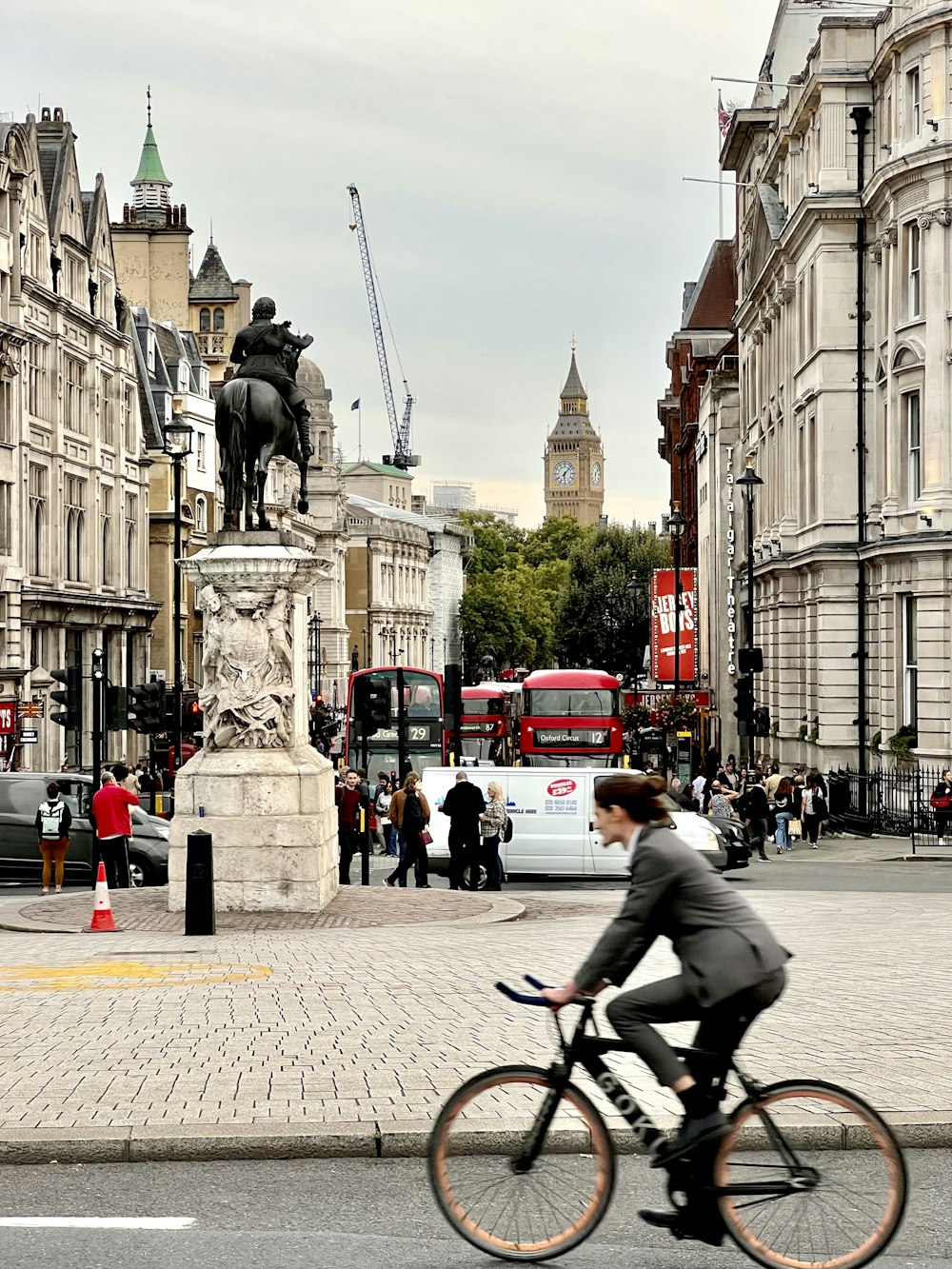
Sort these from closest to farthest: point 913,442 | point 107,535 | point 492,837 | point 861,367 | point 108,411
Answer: point 492,837
point 913,442
point 861,367
point 107,535
point 108,411

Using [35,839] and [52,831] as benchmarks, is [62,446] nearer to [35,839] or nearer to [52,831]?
[35,839]

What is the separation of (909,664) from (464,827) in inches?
681

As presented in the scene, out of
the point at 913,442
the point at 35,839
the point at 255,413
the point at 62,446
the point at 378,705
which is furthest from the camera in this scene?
the point at 62,446

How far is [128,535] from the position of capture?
6200 centimetres

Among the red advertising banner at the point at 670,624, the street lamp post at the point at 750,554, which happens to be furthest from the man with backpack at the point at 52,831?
the red advertising banner at the point at 670,624

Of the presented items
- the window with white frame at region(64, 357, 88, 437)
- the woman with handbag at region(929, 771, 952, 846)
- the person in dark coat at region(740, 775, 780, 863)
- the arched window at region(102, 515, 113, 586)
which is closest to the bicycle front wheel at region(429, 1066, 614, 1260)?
the person in dark coat at region(740, 775, 780, 863)

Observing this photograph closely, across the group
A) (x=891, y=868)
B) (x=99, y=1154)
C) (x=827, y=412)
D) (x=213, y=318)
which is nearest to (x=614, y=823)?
(x=99, y=1154)

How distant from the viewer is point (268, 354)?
19.4 metres

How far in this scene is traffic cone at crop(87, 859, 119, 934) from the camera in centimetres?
1731

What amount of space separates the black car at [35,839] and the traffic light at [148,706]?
2.37m

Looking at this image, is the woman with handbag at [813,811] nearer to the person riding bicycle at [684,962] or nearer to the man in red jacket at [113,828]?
the man in red jacket at [113,828]

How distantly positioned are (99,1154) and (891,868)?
24383 millimetres

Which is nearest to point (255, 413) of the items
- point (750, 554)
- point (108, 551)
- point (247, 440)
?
point (247, 440)

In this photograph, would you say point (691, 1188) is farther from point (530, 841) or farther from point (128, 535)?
point (128, 535)
